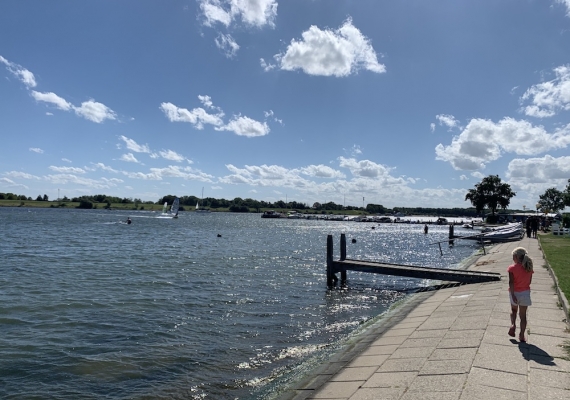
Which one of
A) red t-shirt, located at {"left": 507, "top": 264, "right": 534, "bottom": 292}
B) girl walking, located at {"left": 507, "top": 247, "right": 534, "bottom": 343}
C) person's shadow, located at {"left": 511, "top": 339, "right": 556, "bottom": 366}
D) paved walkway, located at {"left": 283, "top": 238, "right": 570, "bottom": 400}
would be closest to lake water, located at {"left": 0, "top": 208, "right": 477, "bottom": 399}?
paved walkway, located at {"left": 283, "top": 238, "right": 570, "bottom": 400}

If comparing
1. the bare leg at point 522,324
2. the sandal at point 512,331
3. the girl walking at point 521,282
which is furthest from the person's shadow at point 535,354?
the sandal at point 512,331

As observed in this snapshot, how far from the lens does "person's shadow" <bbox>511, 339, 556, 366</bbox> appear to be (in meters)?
7.43

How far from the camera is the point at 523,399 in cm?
595

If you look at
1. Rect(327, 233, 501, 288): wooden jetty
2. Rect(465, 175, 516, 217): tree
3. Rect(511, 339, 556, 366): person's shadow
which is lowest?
Rect(327, 233, 501, 288): wooden jetty

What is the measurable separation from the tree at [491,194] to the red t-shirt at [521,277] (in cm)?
10970

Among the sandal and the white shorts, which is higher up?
the white shorts

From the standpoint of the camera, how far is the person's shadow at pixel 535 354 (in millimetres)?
7434

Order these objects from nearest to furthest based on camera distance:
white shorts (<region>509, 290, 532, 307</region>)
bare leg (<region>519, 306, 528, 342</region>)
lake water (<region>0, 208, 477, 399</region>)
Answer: bare leg (<region>519, 306, 528, 342</region>), white shorts (<region>509, 290, 532, 307</region>), lake water (<region>0, 208, 477, 399</region>)

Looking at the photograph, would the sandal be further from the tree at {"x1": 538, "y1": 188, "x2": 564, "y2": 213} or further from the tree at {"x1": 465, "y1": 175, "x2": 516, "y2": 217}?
the tree at {"x1": 538, "y1": 188, "x2": 564, "y2": 213}

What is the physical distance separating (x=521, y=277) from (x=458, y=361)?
243cm

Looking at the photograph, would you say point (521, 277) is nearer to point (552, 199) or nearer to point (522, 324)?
point (522, 324)

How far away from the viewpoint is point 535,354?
307 inches

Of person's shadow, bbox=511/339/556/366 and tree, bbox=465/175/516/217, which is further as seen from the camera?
tree, bbox=465/175/516/217

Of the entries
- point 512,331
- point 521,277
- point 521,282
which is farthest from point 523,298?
point 512,331
